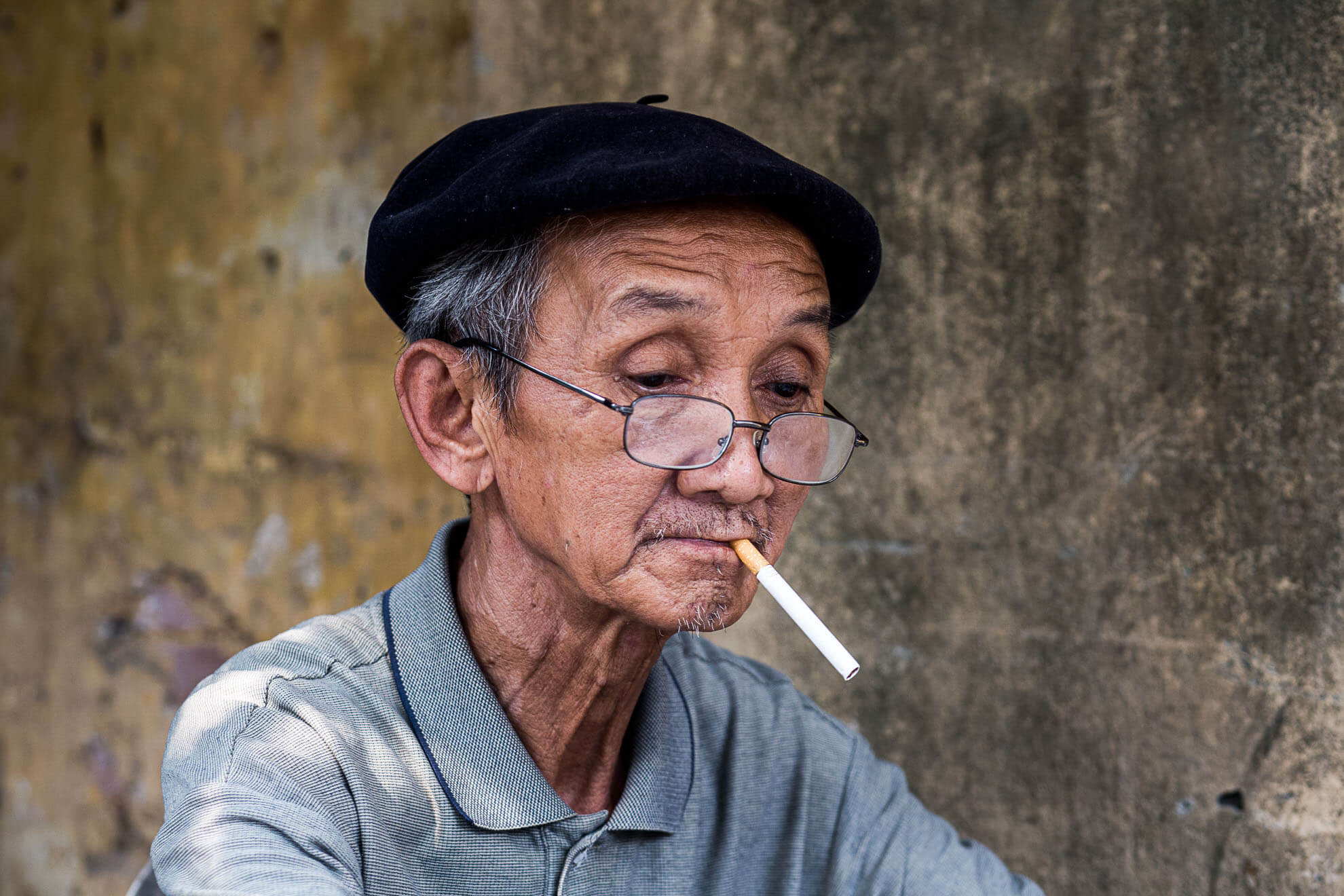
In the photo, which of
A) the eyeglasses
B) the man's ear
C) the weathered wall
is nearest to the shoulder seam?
the man's ear

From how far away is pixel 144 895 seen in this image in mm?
1928

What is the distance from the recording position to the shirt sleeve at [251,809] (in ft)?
3.94

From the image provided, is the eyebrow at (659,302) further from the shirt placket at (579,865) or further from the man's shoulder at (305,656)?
the shirt placket at (579,865)

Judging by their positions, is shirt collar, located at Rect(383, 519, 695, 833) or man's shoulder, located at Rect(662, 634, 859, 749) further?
man's shoulder, located at Rect(662, 634, 859, 749)

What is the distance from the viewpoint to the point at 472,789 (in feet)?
4.93

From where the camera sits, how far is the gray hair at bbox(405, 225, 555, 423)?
4.89 feet

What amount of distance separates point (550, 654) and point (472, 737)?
169mm

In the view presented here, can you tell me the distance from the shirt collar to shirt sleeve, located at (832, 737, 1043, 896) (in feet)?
1.05

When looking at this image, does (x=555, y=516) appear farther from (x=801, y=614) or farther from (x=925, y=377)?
(x=925, y=377)

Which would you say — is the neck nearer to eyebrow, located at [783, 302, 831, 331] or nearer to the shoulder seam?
the shoulder seam

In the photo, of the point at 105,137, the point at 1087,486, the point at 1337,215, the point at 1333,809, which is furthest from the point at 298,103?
the point at 1333,809

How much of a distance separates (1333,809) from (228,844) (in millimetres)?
1874

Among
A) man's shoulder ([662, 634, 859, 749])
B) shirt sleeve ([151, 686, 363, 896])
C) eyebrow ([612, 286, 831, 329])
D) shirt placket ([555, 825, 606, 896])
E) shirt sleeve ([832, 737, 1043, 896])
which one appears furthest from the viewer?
man's shoulder ([662, 634, 859, 749])

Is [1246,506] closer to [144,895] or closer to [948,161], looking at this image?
[948,161]
